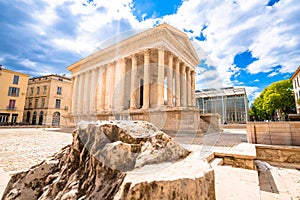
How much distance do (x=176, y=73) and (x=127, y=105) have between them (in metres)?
6.65

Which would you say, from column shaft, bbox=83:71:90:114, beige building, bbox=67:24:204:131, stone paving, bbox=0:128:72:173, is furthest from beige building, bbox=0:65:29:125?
stone paving, bbox=0:128:72:173

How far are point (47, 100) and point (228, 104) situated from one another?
Result: 41.6m

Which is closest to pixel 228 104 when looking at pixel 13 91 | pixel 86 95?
pixel 86 95

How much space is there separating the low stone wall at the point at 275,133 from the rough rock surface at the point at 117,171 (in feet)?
Answer: 18.0

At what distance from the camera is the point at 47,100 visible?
102 ft

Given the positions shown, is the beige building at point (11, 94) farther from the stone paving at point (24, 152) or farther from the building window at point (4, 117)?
the stone paving at point (24, 152)

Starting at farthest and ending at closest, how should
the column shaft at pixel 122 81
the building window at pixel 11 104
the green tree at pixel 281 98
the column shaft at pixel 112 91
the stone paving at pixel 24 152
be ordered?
the building window at pixel 11 104
the green tree at pixel 281 98
the column shaft at pixel 112 91
the column shaft at pixel 122 81
the stone paving at pixel 24 152

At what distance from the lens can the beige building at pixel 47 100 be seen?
102ft

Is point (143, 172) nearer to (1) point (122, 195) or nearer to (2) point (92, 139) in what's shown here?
(1) point (122, 195)

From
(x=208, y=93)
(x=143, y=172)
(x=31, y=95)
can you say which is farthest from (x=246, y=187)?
(x=31, y=95)

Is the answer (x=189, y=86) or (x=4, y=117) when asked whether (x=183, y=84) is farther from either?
(x=4, y=117)

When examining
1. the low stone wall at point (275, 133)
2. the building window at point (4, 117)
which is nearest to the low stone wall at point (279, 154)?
the low stone wall at point (275, 133)

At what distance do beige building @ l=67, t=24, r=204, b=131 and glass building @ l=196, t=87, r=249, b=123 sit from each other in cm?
1594

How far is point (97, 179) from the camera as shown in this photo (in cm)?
147
